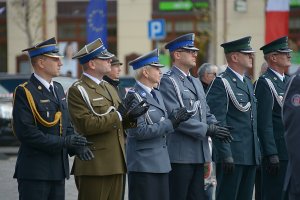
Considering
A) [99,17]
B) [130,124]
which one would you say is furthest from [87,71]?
[99,17]

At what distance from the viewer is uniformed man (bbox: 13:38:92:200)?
687 centimetres

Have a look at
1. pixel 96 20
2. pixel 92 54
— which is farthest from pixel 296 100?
pixel 96 20

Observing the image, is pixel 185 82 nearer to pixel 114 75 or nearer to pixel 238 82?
pixel 238 82

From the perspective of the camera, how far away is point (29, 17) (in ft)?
112

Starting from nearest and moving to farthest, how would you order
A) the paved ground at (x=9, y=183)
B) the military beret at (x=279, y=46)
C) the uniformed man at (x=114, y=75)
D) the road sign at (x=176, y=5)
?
the military beret at (x=279, y=46) → the uniformed man at (x=114, y=75) → the paved ground at (x=9, y=183) → the road sign at (x=176, y=5)

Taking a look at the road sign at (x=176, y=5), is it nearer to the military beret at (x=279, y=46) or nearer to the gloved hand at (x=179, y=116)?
the military beret at (x=279, y=46)

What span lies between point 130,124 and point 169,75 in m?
1.05

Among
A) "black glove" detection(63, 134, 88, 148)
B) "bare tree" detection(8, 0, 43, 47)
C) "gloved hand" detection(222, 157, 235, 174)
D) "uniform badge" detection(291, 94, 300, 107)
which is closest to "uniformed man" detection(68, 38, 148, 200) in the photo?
"black glove" detection(63, 134, 88, 148)

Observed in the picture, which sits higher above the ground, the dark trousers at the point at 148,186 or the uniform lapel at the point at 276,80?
the uniform lapel at the point at 276,80

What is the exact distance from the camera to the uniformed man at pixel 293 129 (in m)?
5.72

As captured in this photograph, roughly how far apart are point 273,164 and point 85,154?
Answer: 2.50m

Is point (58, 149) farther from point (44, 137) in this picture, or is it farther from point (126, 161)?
point (126, 161)

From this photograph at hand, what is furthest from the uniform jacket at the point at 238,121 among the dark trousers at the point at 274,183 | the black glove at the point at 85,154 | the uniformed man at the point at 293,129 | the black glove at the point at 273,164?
the uniformed man at the point at 293,129

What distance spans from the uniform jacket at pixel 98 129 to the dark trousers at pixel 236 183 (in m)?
1.45
